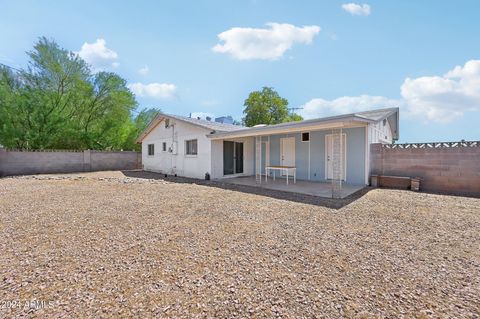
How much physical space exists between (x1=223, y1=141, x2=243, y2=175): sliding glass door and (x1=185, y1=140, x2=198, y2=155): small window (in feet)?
5.38

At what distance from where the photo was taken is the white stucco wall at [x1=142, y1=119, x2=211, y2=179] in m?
11.5

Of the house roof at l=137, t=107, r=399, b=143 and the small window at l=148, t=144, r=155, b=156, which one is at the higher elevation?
the house roof at l=137, t=107, r=399, b=143

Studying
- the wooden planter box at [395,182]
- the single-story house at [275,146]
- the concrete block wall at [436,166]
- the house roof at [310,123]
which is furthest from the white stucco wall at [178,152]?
the concrete block wall at [436,166]

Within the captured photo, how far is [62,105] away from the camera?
17.8 metres

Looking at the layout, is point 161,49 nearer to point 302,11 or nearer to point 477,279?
point 302,11

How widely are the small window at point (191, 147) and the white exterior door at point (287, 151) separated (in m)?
4.48

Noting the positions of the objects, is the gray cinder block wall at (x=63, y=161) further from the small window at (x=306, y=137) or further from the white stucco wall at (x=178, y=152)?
the small window at (x=306, y=137)

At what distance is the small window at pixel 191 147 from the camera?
480 inches

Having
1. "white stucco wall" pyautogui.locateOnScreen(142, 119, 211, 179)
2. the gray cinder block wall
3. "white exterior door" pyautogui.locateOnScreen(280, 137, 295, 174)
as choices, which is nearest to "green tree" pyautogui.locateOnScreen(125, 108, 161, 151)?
the gray cinder block wall

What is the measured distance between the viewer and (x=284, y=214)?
5035 millimetres

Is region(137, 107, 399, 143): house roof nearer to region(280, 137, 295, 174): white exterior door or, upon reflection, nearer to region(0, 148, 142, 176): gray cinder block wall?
region(280, 137, 295, 174): white exterior door

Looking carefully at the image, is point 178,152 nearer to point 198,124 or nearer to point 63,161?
point 198,124

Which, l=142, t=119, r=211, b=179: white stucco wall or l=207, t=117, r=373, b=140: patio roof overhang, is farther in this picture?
l=142, t=119, r=211, b=179: white stucco wall

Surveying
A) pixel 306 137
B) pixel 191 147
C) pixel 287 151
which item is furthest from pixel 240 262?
pixel 191 147
